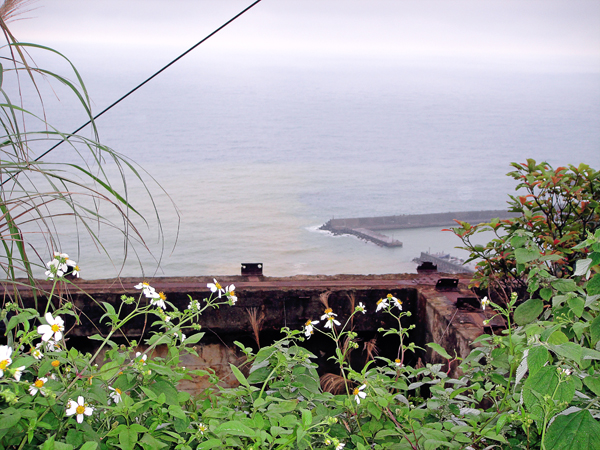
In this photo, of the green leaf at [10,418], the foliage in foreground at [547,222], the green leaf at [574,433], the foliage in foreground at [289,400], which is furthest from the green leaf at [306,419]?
the foliage in foreground at [547,222]

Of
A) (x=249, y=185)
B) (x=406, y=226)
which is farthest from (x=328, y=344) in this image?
(x=249, y=185)

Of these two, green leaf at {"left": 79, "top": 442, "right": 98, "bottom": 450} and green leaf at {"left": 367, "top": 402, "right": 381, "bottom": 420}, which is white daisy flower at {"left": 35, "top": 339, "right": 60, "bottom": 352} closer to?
green leaf at {"left": 79, "top": 442, "right": 98, "bottom": 450}

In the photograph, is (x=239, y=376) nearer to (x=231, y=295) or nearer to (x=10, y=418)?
(x=231, y=295)

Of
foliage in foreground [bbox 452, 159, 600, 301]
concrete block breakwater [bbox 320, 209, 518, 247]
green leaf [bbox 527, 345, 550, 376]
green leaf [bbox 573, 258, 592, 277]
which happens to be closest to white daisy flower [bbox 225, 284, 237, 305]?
green leaf [bbox 527, 345, 550, 376]

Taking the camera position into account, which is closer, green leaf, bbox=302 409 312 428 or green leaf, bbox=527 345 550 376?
green leaf, bbox=527 345 550 376

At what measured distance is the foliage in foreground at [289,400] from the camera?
87 centimetres

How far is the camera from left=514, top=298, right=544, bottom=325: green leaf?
4.14 ft

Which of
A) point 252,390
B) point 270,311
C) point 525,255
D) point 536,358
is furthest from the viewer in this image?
point 270,311

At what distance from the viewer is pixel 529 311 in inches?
50.5

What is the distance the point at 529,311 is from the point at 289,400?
69 cm

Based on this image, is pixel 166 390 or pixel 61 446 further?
pixel 166 390

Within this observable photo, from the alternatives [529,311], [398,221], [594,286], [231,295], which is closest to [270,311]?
[231,295]

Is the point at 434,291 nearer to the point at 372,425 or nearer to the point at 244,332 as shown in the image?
the point at 244,332

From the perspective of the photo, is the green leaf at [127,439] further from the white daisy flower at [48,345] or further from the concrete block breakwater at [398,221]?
the concrete block breakwater at [398,221]
